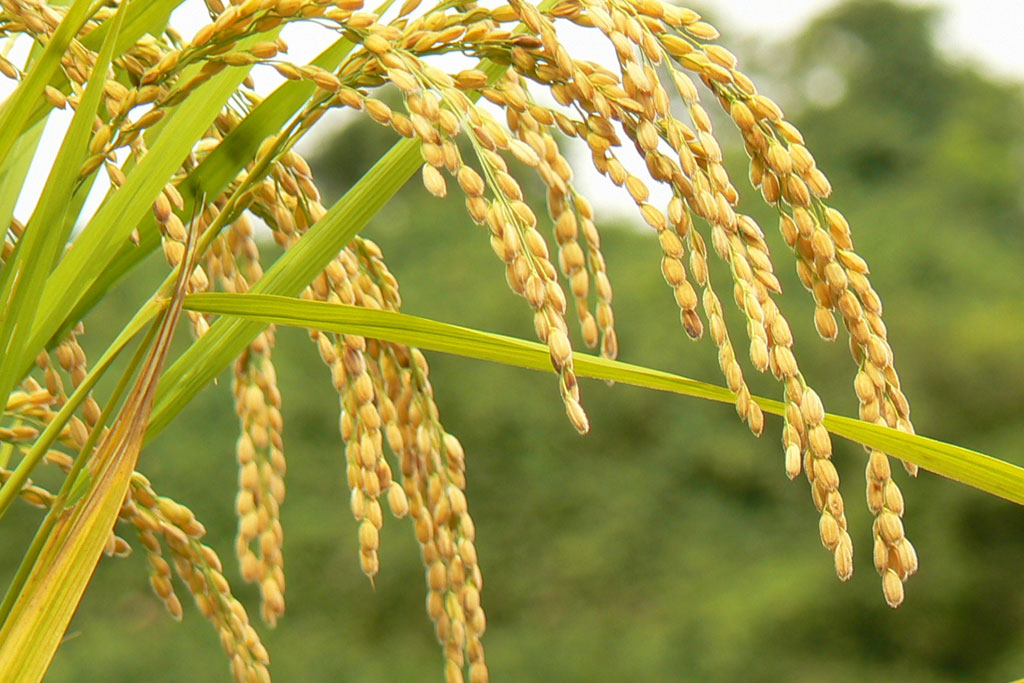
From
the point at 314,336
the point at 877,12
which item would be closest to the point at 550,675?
the point at 314,336

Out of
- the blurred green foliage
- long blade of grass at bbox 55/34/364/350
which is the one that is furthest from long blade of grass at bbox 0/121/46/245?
the blurred green foliage

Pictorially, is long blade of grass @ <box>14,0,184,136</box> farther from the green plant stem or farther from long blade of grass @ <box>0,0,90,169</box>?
the green plant stem

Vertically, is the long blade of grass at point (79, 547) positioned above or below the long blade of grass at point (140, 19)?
below

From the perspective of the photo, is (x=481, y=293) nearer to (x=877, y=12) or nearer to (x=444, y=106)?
(x=877, y=12)

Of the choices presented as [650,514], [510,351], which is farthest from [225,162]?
[650,514]

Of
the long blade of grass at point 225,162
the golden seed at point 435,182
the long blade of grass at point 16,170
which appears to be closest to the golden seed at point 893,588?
the golden seed at point 435,182

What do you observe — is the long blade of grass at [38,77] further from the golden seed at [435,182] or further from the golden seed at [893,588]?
the golden seed at [893,588]
